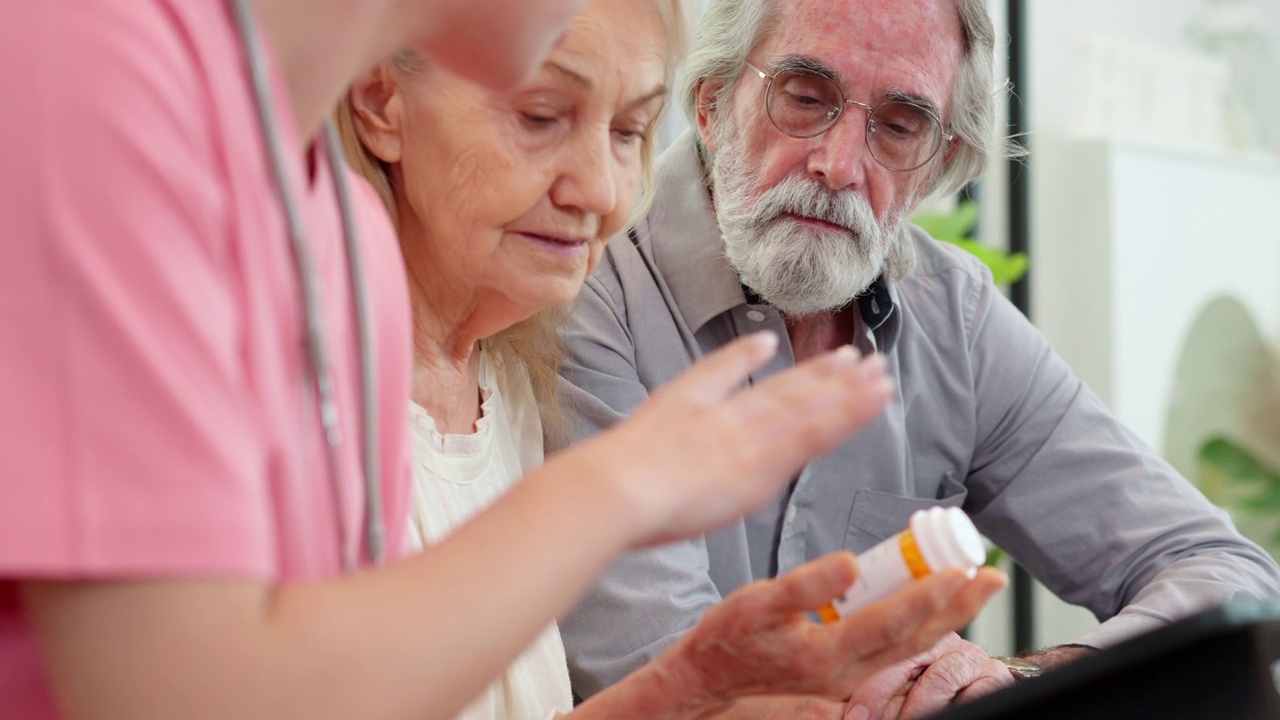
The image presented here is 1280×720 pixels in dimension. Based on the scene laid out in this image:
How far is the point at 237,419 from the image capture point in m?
0.59

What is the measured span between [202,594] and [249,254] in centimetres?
15

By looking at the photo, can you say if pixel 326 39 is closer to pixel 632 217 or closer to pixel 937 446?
pixel 632 217

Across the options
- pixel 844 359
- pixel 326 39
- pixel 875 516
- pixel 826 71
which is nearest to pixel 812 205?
pixel 826 71

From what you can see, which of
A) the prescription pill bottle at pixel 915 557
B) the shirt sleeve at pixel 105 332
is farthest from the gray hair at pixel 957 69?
the shirt sleeve at pixel 105 332

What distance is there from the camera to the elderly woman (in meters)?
1.32

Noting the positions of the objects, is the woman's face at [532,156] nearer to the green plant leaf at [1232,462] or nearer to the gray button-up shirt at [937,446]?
the gray button-up shirt at [937,446]

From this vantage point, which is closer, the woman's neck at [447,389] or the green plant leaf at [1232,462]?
the woman's neck at [447,389]

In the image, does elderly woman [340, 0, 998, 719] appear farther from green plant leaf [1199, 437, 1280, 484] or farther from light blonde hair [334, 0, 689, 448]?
green plant leaf [1199, 437, 1280, 484]

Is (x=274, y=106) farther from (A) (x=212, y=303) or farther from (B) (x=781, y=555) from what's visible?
(B) (x=781, y=555)

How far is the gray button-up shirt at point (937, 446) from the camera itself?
1.76 m

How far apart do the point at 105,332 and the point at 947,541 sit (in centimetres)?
62

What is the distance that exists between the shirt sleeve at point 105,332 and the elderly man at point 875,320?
1.12 metres

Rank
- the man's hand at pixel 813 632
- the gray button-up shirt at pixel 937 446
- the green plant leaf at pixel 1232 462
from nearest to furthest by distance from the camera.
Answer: the man's hand at pixel 813 632 → the gray button-up shirt at pixel 937 446 → the green plant leaf at pixel 1232 462

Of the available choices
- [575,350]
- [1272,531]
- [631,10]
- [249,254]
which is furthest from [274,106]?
[1272,531]
